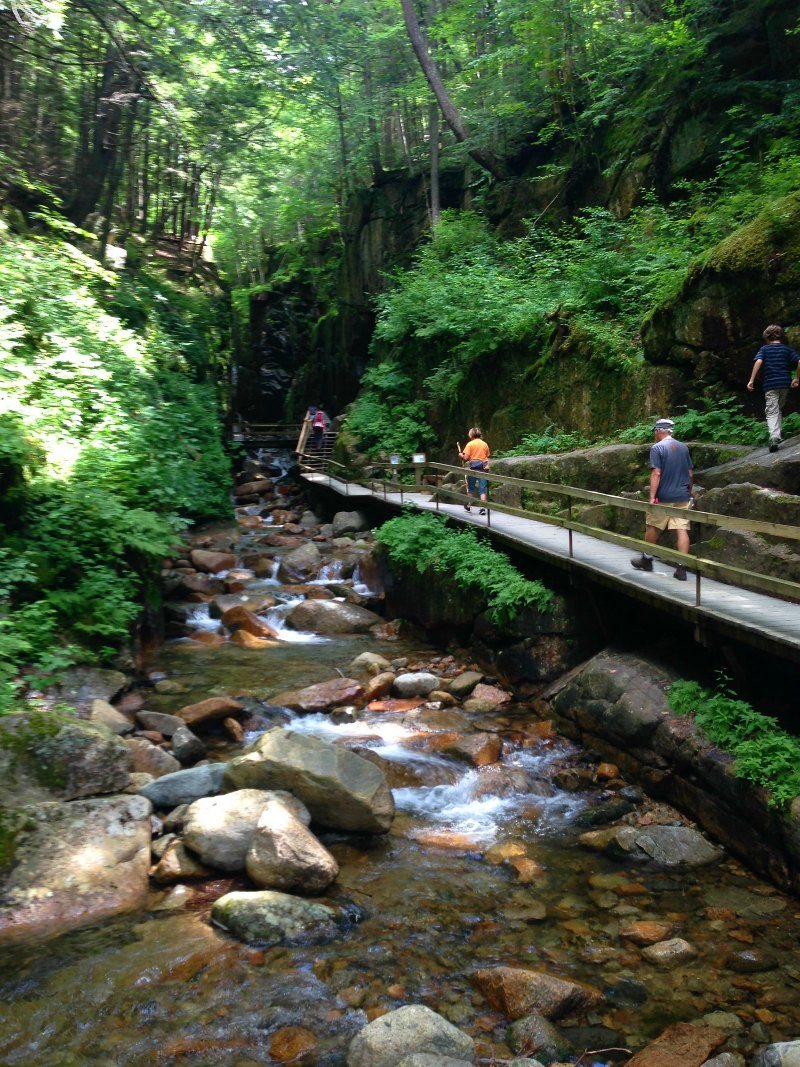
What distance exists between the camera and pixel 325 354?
32500 mm

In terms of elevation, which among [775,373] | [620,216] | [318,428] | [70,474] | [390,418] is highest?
[620,216]

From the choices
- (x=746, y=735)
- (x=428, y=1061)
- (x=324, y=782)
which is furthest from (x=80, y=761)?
(x=746, y=735)

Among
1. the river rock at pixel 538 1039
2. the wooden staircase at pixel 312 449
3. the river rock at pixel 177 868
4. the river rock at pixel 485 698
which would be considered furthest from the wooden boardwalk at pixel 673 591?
the wooden staircase at pixel 312 449

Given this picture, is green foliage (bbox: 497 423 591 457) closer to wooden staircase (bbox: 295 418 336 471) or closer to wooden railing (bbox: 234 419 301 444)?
wooden staircase (bbox: 295 418 336 471)

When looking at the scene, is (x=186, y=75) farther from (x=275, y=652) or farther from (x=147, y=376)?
(x=275, y=652)

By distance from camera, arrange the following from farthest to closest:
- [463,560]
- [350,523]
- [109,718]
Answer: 1. [350,523]
2. [463,560]
3. [109,718]

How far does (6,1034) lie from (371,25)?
3211 centimetres

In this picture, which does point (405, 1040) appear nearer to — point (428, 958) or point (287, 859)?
point (428, 958)

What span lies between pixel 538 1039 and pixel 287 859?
2165 millimetres

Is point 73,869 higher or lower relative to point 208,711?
higher

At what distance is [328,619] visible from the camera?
1321cm

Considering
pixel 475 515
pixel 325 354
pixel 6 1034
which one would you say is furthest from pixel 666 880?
pixel 325 354

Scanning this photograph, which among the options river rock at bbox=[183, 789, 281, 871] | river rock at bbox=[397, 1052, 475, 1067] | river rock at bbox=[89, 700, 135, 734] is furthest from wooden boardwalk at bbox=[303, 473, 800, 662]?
river rock at bbox=[89, 700, 135, 734]

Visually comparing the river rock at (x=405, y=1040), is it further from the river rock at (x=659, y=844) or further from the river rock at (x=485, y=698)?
the river rock at (x=485, y=698)
